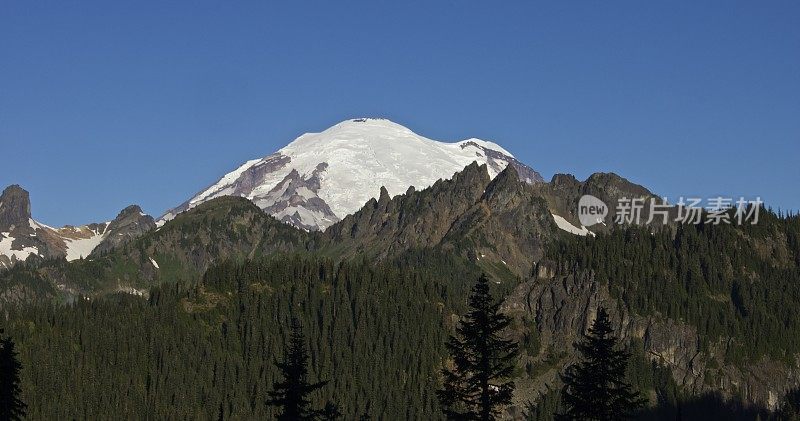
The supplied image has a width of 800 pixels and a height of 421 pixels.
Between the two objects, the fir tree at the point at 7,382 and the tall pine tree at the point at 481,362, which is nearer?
the tall pine tree at the point at 481,362

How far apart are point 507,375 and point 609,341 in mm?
8418

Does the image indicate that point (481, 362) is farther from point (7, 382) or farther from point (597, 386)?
point (7, 382)

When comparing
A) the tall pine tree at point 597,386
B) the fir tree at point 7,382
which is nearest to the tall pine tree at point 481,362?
the tall pine tree at point 597,386

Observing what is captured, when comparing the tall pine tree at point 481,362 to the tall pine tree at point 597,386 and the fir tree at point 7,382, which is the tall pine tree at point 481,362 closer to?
the tall pine tree at point 597,386

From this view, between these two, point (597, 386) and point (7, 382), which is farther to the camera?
point (7, 382)

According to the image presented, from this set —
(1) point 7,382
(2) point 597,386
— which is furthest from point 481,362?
(1) point 7,382

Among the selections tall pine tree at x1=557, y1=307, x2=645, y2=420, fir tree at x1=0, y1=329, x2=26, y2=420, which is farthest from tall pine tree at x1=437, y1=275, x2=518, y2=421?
fir tree at x1=0, y1=329, x2=26, y2=420

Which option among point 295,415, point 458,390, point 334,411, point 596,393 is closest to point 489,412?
point 458,390

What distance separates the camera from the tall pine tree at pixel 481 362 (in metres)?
81.2

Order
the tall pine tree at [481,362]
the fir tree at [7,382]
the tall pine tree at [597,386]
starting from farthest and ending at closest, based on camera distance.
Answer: the fir tree at [7,382] → the tall pine tree at [597,386] → the tall pine tree at [481,362]

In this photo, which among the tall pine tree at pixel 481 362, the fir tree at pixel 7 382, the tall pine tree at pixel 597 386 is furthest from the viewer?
the fir tree at pixel 7 382

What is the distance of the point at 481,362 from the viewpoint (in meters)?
83.1

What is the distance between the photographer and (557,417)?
86.6 meters

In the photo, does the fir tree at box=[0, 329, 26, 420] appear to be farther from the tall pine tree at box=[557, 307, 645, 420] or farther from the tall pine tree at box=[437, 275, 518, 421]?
the tall pine tree at box=[557, 307, 645, 420]
